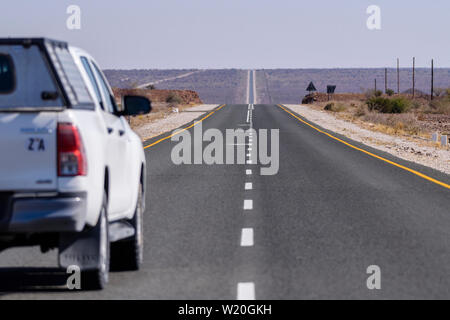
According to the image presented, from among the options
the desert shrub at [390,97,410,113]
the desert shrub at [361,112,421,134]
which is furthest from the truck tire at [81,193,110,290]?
the desert shrub at [390,97,410,113]

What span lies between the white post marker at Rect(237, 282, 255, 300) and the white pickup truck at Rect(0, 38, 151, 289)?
3.82ft

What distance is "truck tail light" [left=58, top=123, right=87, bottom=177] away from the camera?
5566 millimetres

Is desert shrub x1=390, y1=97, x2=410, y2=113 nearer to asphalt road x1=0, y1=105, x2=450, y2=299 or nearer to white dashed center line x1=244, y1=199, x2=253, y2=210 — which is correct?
asphalt road x1=0, y1=105, x2=450, y2=299

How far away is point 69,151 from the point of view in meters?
5.60

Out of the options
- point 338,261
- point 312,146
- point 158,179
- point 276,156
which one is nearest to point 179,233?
point 338,261

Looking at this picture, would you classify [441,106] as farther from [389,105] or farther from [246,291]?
[246,291]

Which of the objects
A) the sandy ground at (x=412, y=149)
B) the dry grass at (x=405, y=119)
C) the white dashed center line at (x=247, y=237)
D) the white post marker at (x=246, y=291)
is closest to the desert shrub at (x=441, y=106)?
the dry grass at (x=405, y=119)

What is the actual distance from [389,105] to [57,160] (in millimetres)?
72092

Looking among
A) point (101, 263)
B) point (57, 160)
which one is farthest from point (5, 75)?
point (101, 263)

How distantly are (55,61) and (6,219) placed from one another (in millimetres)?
1314

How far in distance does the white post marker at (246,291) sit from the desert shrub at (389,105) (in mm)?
68330

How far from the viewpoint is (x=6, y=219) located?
5531mm

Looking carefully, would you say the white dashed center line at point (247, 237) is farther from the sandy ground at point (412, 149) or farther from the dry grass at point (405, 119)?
the dry grass at point (405, 119)

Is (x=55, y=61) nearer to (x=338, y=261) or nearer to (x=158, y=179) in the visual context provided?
(x=338, y=261)
